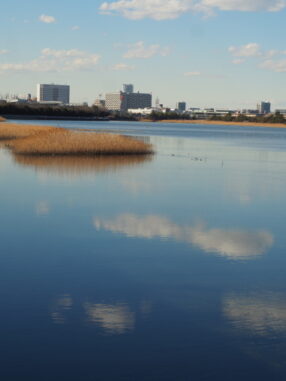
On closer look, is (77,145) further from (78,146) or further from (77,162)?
(77,162)

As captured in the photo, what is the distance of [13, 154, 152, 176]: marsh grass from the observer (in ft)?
85.7

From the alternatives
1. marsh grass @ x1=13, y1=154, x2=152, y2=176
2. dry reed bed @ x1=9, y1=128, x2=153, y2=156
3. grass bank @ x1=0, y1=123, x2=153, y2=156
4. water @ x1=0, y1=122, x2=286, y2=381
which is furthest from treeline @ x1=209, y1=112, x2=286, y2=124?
water @ x1=0, y1=122, x2=286, y2=381

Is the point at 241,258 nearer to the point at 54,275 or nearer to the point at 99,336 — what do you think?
the point at 54,275

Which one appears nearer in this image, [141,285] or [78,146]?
[141,285]

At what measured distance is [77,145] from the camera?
3288cm

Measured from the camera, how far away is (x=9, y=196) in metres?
18.3

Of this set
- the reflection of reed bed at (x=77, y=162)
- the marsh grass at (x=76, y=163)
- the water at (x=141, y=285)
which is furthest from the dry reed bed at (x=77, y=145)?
the water at (x=141, y=285)

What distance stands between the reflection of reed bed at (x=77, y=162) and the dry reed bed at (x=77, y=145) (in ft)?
3.06

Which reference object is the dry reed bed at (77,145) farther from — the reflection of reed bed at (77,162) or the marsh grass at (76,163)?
the reflection of reed bed at (77,162)

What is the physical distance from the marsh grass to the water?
6.19 m

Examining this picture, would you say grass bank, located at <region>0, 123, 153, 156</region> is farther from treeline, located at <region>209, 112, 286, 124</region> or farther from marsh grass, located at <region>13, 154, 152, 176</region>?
treeline, located at <region>209, 112, 286, 124</region>

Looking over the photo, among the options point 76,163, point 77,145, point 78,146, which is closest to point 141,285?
point 76,163

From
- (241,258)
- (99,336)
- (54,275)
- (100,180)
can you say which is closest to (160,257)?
(241,258)

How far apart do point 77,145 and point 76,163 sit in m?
4.18
